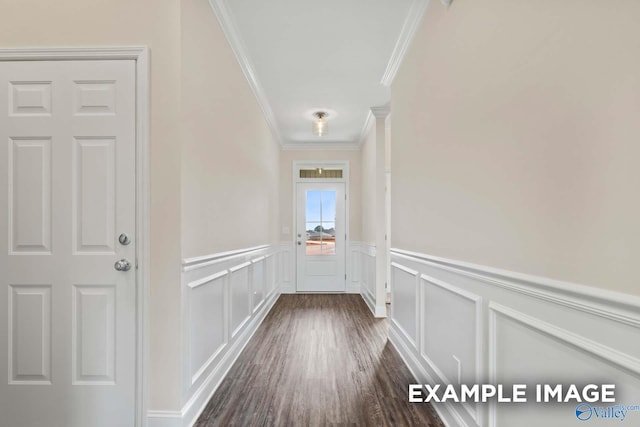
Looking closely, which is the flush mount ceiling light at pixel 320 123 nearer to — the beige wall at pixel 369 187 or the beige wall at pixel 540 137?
the beige wall at pixel 369 187

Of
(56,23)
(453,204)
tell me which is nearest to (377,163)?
(453,204)

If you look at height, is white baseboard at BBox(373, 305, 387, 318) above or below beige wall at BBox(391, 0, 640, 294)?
below

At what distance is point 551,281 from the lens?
985 mm

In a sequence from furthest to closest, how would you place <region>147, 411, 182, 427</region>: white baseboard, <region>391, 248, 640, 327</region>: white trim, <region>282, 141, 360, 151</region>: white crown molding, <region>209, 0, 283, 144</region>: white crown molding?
1. <region>282, 141, 360, 151</region>: white crown molding
2. <region>209, 0, 283, 144</region>: white crown molding
3. <region>147, 411, 182, 427</region>: white baseboard
4. <region>391, 248, 640, 327</region>: white trim

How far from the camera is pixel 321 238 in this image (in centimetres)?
560

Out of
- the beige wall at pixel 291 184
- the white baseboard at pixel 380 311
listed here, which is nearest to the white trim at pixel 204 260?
the white baseboard at pixel 380 311

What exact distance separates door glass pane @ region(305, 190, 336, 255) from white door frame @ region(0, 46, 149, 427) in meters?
4.01

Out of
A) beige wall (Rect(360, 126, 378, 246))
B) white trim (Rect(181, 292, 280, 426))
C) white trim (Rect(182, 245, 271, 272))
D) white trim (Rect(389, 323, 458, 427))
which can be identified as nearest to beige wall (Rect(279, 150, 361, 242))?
beige wall (Rect(360, 126, 378, 246))

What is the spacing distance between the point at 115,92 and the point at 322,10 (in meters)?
1.42

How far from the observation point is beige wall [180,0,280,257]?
1.79m

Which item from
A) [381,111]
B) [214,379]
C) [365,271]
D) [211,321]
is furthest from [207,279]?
[365,271]

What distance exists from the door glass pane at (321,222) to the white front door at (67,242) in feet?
13.2

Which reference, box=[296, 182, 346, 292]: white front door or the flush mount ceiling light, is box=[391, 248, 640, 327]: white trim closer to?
the flush mount ceiling light

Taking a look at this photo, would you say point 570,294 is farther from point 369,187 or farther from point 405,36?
point 369,187
